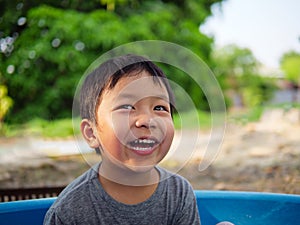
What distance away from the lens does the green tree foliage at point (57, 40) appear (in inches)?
127

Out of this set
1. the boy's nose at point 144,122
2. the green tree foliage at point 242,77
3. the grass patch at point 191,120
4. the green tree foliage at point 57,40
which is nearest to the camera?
the boy's nose at point 144,122

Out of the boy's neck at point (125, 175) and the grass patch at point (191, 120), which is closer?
the boy's neck at point (125, 175)

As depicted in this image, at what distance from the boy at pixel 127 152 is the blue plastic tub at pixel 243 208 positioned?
33 centimetres

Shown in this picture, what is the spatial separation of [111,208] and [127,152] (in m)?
0.10

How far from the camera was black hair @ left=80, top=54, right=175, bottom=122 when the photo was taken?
651 mm

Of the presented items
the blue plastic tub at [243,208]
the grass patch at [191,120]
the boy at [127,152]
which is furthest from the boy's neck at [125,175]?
the blue plastic tub at [243,208]

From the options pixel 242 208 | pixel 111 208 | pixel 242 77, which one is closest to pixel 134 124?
pixel 111 208

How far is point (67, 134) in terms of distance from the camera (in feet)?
10.6

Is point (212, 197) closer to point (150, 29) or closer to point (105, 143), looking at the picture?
point (105, 143)

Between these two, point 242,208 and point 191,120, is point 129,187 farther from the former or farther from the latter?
point 242,208

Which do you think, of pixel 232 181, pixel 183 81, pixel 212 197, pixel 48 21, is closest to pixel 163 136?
pixel 212 197

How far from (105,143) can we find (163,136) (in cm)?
→ 8

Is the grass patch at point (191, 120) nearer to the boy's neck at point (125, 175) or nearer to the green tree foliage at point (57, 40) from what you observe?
the boy's neck at point (125, 175)

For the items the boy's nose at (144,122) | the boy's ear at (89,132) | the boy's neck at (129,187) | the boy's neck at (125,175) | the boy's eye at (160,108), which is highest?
the boy's eye at (160,108)
